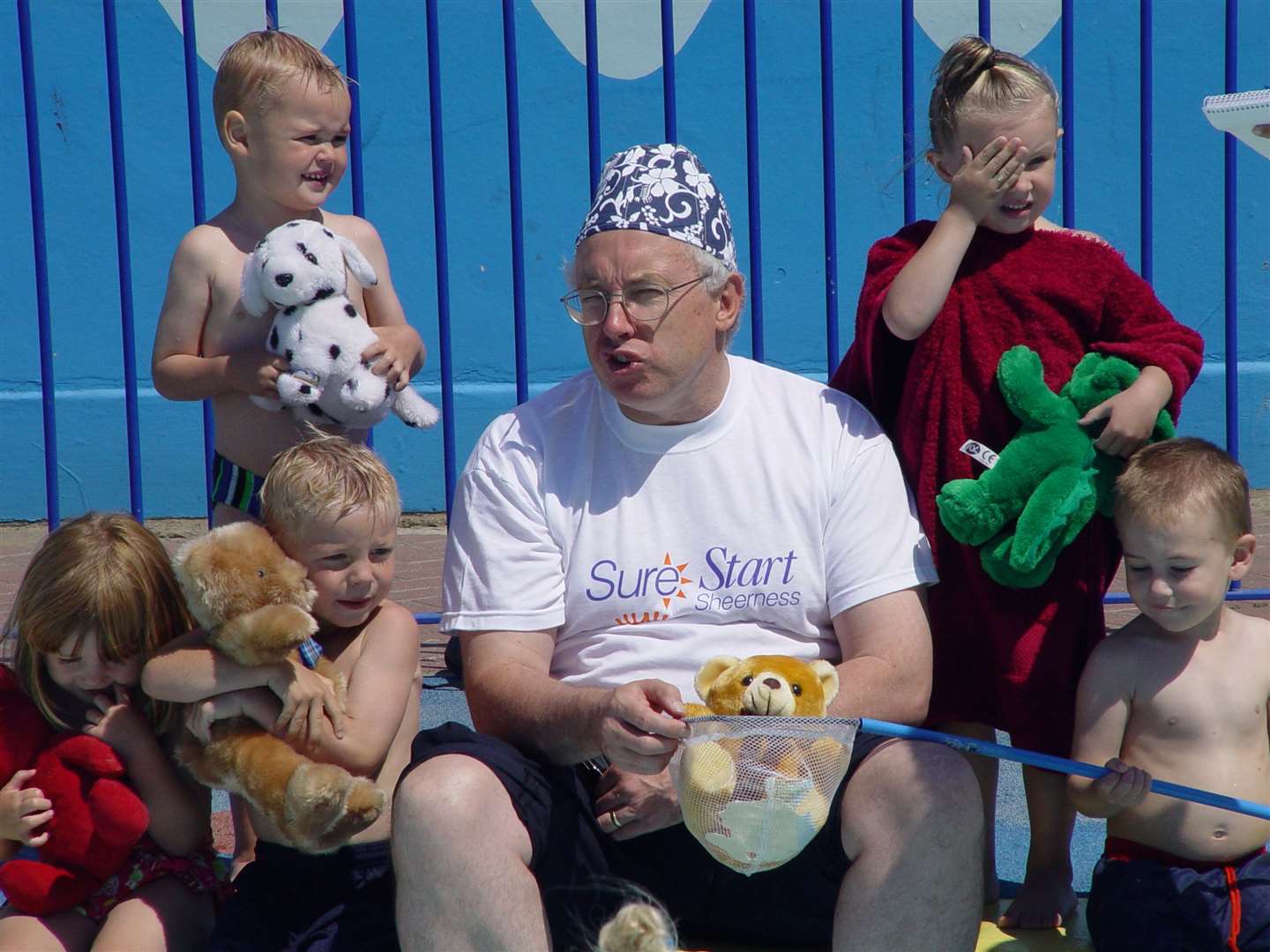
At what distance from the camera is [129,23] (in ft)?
22.5

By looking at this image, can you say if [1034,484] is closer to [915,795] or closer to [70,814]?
[915,795]

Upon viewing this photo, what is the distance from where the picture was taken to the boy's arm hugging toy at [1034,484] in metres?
2.62

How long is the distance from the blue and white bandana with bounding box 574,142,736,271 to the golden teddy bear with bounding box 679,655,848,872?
2.77 ft

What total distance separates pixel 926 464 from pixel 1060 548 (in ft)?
0.92

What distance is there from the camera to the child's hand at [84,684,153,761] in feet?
8.51

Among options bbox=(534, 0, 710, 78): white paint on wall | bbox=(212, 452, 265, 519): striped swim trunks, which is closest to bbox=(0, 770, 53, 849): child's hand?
bbox=(212, 452, 265, 519): striped swim trunks

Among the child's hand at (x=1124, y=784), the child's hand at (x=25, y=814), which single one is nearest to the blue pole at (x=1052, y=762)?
the child's hand at (x=1124, y=784)

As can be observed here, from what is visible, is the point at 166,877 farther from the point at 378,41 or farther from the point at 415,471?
the point at 378,41

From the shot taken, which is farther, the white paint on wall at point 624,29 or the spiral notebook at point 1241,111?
the white paint on wall at point 624,29

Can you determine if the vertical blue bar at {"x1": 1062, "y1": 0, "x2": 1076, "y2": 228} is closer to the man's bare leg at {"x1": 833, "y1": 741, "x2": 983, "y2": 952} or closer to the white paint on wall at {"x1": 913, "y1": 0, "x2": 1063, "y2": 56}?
the man's bare leg at {"x1": 833, "y1": 741, "x2": 983, "y2": 952}

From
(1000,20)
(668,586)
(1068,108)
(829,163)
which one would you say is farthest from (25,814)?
(1000,20)

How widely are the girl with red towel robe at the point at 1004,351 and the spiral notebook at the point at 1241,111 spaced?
2.00ft

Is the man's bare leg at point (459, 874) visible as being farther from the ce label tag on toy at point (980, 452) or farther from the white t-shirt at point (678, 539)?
the ce label tag on toy at point (980, 452)

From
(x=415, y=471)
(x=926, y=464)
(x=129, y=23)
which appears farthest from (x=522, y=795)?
(x=129, y=23)
